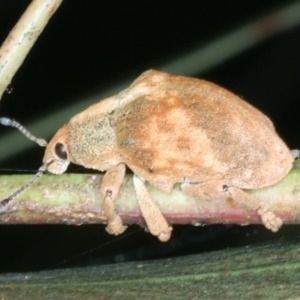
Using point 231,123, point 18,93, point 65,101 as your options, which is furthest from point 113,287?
point 18,93

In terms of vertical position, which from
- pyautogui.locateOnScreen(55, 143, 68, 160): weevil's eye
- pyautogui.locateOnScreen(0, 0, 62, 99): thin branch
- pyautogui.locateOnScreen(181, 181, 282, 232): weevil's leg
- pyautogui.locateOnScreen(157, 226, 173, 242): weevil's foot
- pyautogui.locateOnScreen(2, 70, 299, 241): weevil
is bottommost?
pyautogui.locateOnScreen(157, 226, 173, 242): weevil's foot

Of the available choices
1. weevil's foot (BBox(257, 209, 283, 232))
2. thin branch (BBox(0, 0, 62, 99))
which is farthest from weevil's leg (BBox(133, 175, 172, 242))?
thin branch (BBox(0, 0, 62, 99))

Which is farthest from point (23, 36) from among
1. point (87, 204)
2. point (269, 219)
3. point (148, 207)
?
point (269, 219)

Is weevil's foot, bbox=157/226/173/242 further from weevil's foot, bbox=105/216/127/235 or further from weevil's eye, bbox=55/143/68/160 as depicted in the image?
weevil's eye, bbox=55/143/68/160

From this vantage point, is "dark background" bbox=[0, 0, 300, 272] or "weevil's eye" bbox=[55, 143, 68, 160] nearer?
"weevil's eye" bbox=[55, 143, 68, 160]

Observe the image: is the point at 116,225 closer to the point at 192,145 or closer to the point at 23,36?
the point at 192,145

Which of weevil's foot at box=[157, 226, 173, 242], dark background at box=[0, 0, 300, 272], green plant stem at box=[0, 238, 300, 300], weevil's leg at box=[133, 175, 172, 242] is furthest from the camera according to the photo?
dark background at box=[0, 0, 300, 272]

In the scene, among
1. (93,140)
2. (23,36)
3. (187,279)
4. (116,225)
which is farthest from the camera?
(93,140)
